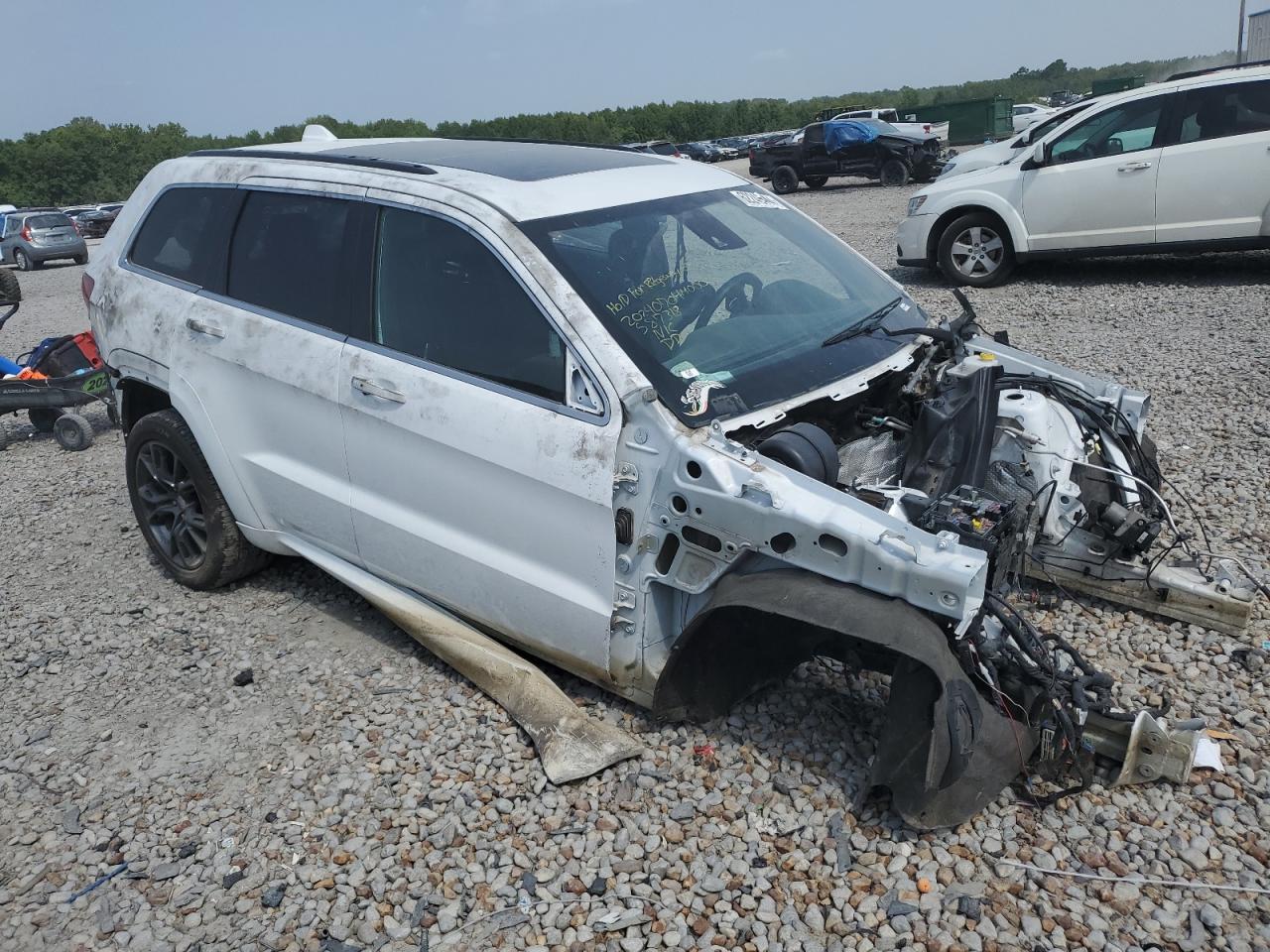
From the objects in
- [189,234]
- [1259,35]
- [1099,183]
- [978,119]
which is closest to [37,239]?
[189,234]

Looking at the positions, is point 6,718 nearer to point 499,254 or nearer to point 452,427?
point 452,427

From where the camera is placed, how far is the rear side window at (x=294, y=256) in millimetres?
4027

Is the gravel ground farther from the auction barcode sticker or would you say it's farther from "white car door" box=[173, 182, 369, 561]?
the auction barcode sticker

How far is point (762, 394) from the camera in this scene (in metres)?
3.45

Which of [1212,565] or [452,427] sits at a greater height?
[452,427]

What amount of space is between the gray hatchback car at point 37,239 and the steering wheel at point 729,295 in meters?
25.9

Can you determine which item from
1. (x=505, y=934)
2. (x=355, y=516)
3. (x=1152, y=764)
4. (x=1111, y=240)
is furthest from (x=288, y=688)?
(x=1111, y=240)

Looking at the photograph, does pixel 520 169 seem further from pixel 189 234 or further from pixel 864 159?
pixel 864 159

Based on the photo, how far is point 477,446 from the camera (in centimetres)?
346

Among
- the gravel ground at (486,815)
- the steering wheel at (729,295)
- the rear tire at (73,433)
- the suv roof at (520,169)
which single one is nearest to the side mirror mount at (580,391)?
the steering wheel at (729,295)

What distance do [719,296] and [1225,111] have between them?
8242 mm

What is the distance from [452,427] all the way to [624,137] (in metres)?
69.0

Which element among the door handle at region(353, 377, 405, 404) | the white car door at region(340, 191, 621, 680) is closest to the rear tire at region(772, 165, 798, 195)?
the white car door at region(340, 191, 621, 680)

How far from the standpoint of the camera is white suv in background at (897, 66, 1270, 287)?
9.47 m
